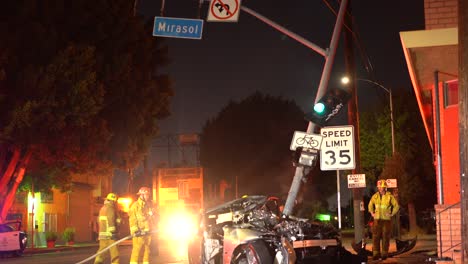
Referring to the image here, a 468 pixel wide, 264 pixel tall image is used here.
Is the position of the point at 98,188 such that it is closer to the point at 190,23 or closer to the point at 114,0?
the point at 114,0

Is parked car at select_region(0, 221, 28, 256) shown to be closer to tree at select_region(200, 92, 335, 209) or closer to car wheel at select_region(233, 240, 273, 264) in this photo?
car wheel at select_region(233, 240, 273, 264)

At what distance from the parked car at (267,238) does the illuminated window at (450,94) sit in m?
5.23

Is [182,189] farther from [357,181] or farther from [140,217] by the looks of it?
[140,217]

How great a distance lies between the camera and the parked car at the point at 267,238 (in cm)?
1150

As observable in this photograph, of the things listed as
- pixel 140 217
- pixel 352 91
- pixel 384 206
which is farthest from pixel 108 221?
pixel 352 91

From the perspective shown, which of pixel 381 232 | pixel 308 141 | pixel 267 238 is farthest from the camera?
pixel 381 232

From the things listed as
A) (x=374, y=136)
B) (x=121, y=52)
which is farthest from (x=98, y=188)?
(x=121, y=52)

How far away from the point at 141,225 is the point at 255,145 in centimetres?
4745

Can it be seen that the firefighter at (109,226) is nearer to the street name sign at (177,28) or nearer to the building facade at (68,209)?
the street name sign at (177,28)

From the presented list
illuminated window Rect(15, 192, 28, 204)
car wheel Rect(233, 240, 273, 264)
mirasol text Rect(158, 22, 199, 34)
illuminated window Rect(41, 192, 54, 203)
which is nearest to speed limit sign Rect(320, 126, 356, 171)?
car wheel Rect(233, 240, 273, 264)

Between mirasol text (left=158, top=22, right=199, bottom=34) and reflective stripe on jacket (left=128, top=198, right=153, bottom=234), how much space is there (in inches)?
179

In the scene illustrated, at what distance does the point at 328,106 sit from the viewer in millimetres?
14453

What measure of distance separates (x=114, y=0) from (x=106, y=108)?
4921 mm

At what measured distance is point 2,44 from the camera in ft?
91.7
